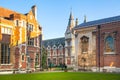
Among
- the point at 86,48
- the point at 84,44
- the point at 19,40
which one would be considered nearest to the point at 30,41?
the point at 19,40

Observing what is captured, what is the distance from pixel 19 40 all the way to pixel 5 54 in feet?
14.5

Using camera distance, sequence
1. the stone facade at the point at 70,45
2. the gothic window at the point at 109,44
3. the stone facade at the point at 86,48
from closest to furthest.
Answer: the gothic window at the point at 109,44
the stone facade at the point at 86,48
the stone facade at the point at 70,45

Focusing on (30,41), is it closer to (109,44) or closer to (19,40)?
(19,40)

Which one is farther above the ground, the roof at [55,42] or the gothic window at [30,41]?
the roof at [55,42]

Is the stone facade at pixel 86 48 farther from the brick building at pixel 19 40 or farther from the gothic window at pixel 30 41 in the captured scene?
the gothic window at pixel 30 41

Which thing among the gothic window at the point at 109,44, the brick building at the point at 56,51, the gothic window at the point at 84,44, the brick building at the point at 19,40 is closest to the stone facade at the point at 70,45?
the brick building at the point at 56,51

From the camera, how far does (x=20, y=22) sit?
4325cm

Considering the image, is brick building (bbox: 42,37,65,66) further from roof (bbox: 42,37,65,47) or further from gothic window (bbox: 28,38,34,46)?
gothic window (bbox: 28,38,34,46)

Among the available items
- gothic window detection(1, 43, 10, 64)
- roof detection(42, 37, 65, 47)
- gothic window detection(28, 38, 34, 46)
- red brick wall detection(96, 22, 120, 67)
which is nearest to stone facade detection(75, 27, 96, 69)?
red brick wall detection(96, 22, 120, 67)

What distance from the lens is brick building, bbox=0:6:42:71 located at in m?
39.4

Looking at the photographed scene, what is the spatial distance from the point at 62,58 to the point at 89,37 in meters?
47.5

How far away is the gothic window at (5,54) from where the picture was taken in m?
38.9

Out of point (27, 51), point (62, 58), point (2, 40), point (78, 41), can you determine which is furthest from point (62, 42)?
point (2, 40)

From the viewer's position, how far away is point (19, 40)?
42.8 metres
